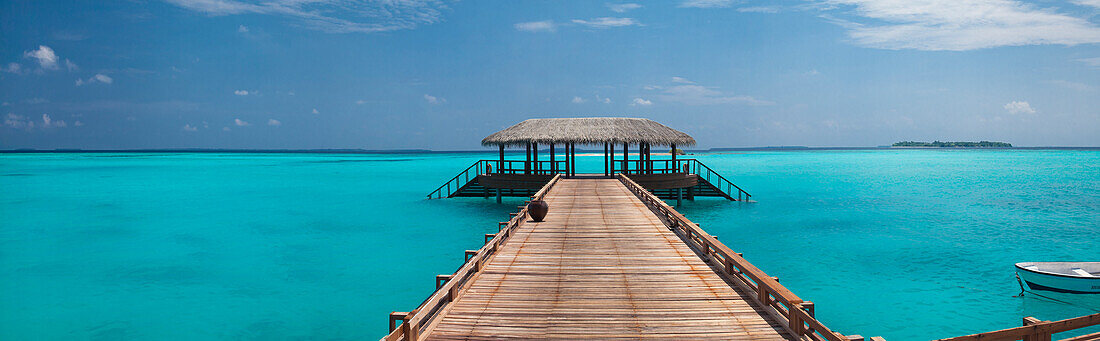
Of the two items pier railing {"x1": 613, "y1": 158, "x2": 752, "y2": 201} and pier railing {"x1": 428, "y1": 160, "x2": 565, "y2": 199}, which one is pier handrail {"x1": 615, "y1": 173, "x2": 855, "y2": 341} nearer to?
pier railing {"x1": 428, "y1": 160, "x2": 565, "y2": 199}

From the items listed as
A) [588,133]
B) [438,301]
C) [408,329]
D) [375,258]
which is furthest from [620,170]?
[408,329]

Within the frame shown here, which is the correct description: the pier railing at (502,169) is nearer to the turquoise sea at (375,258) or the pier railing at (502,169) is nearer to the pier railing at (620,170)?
the pier railing at (620,170)

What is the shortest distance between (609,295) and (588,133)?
19.9 m

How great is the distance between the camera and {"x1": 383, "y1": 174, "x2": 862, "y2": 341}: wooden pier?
558 centimetres

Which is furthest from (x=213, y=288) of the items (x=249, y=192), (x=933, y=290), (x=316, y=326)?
(x=249, y=192)

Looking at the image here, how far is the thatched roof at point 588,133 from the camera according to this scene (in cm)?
2634

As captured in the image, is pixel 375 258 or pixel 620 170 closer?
pixel 375 258

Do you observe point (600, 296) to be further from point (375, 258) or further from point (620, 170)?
point (620, 170)

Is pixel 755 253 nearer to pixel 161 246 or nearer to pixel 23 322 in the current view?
pixel 23 322

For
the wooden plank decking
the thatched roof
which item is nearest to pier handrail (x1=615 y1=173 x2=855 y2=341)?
the wooden plank decking

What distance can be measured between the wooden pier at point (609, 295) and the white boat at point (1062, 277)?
7997 millimetres

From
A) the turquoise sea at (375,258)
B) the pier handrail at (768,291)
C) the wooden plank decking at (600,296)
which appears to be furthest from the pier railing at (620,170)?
the pier handrail at (768,291)

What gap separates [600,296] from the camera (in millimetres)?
6949

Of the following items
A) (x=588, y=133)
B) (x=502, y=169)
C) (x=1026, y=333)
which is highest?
(x=588, y=133)
